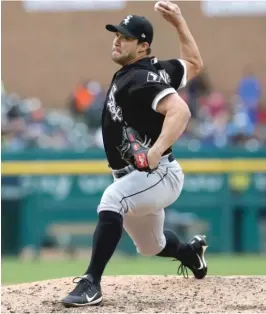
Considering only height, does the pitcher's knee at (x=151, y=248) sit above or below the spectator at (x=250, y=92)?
above

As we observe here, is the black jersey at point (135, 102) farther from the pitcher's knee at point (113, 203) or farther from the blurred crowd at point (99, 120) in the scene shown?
the blurred crowd at point (99, 120)

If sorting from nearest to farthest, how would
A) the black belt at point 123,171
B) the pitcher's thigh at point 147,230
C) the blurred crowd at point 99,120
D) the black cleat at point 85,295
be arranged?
the black cleat at point 85,295
the black belt at point 123,171
the pitcher's thigh at point 147,230
the blurred crowd at point 99,120

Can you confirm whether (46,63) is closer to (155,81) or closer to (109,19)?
(109,19)

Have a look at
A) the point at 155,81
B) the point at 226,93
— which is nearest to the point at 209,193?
the point at 226,93

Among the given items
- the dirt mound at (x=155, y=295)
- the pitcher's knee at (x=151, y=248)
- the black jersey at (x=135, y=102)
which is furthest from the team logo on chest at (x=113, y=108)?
the dirt mound at (x=155, y=295)

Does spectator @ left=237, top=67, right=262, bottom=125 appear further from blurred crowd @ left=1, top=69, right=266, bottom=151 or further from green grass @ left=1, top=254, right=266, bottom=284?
green grass @ left=1, top=254, right=266, bottom=284

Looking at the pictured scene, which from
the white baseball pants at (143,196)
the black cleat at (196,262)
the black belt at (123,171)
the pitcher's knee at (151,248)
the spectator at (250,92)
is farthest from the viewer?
the spectator at (250,92)

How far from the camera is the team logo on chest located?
562cm

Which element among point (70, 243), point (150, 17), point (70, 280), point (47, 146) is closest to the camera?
point (70, 280)

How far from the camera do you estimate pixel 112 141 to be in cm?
567

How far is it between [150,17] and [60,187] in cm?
658

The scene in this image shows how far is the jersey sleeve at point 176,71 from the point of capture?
19.5 feet

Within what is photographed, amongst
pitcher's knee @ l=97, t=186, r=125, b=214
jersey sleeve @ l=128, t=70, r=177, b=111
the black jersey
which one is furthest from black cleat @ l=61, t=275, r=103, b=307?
jersey sleeve @ l=128, t=70, r=177, b=111

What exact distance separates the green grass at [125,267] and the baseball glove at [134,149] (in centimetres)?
364
